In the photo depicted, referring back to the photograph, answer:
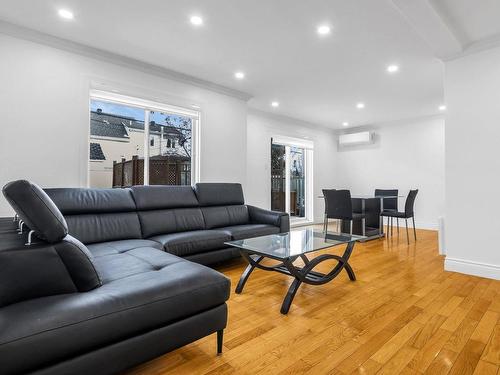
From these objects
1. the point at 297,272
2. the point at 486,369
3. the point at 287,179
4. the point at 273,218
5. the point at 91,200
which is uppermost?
the point at 287,179

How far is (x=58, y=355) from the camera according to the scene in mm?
1009

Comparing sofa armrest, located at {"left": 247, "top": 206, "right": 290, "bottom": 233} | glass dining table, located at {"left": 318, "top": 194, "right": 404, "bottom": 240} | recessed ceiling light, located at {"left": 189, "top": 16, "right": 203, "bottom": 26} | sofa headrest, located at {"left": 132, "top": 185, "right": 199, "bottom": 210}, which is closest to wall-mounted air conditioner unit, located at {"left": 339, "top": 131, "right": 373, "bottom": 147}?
glass dining table, located at {"left": 318, "top": 194, "right": 404, "bottom": 240}

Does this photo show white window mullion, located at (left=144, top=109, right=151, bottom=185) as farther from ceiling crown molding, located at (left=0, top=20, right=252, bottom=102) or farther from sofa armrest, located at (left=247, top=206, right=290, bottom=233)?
sofa armrest, located at (left=247, top=206, right=290, bottom=233)

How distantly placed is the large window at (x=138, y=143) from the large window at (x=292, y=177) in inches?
Answer: 96.2

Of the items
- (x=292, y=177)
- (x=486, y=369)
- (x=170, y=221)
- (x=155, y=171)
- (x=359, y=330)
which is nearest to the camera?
(x=486, y=369)

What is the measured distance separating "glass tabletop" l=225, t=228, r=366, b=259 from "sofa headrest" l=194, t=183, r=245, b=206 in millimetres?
1179

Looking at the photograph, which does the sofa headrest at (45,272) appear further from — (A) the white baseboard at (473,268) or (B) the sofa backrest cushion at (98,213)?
(A) the white baseboard at (473,268)

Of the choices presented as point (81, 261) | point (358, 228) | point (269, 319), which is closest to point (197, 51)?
point (81, 261)

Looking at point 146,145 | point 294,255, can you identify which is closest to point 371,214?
point 294,255

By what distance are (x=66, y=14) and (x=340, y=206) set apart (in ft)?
14.0

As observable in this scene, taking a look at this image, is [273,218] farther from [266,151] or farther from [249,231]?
[266,151]

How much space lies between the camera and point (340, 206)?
455 centimetres

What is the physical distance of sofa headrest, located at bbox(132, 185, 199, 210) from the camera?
3123 millimetres

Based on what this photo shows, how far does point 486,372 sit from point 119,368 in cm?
179
